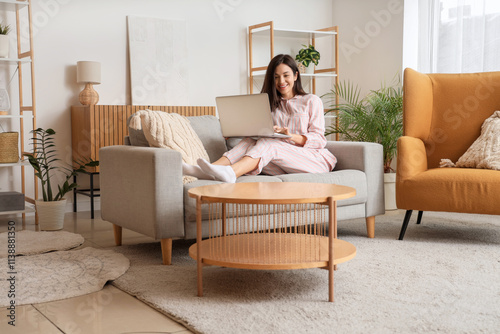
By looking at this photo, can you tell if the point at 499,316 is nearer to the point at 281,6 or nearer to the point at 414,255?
the point at 414,255

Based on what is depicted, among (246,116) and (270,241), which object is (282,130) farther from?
(270,241)

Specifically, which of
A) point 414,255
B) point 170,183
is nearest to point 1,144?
point 170,183

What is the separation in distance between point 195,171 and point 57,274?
0.80 m

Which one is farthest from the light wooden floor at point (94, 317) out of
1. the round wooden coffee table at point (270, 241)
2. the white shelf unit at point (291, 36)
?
the white shelf unit at point (291, 36)

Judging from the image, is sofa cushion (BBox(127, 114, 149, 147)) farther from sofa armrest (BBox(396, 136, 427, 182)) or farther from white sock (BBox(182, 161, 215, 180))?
sofa armrest (BBox(396, 136, 427, 182))

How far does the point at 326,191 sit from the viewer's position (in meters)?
2.12

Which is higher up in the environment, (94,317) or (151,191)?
(151,191)

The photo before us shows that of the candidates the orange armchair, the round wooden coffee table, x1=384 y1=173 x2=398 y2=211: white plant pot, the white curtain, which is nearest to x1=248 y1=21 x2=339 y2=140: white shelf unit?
the white curtain

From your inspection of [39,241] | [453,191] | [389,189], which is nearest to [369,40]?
[389,189]

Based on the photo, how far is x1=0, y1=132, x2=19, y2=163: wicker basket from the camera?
12.3ft

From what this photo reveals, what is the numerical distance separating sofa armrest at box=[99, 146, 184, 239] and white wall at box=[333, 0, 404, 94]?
3.06 meters

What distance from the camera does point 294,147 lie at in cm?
317

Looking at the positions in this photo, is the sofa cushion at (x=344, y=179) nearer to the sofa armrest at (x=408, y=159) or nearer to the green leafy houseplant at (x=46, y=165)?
the sofa armrest at (x=408, y=159)

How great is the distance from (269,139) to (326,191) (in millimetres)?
1013
